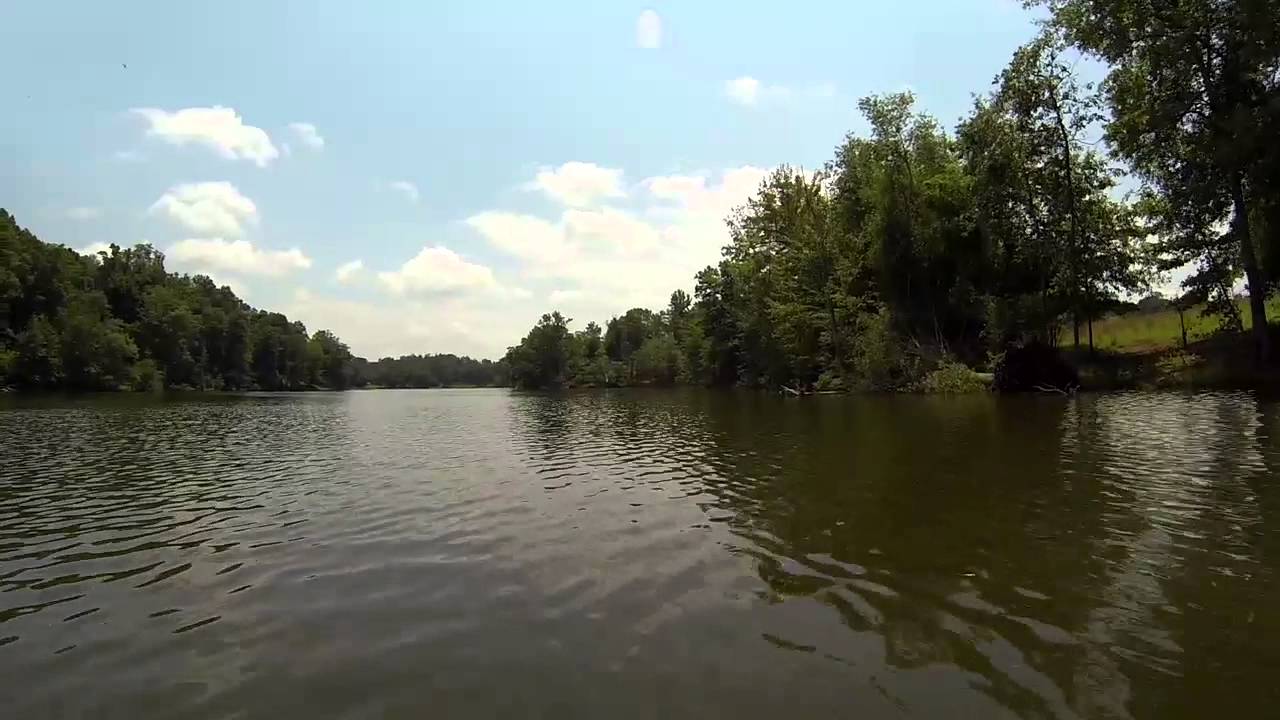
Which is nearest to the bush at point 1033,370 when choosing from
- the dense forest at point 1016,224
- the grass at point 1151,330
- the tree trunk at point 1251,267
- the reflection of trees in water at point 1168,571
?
the dense forest at point 1016,224

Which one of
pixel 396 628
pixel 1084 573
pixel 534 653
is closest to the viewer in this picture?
pixel 534 653

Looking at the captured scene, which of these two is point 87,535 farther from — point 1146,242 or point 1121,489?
point 1146,242

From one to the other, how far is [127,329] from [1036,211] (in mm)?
141520

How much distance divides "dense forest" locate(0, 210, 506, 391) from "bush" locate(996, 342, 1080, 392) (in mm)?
114320

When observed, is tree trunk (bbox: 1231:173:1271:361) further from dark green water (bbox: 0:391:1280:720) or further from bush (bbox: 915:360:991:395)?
dark green water (bbox: 0:391:1280:720)

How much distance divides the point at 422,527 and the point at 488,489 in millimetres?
3677

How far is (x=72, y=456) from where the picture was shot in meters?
20.6

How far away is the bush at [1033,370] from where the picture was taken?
3797cm

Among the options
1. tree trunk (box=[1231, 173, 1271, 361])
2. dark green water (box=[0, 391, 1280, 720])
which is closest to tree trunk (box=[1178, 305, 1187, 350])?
tree trunk (box=[1231, 173, 1271, 361])

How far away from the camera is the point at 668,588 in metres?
7.81

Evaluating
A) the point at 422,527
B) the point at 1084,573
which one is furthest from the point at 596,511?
the point at 1084,573

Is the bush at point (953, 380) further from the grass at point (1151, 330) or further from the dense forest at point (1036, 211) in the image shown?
the grass at point (1151, 330)

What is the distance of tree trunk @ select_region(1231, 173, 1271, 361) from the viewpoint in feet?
100

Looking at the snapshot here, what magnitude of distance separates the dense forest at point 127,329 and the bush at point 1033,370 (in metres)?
114
